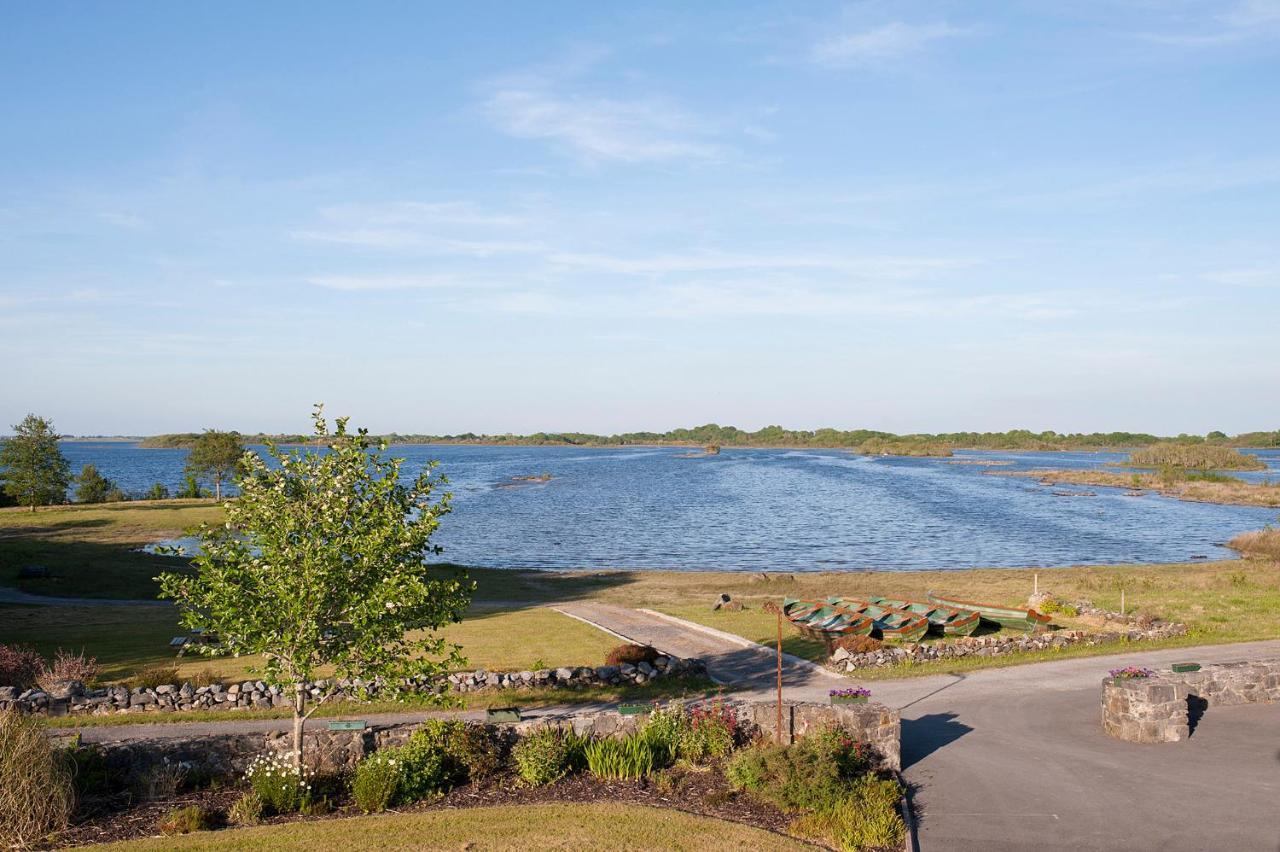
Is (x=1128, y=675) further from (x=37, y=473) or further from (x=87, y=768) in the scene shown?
(x=37, y=473)

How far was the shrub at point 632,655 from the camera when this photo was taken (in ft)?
85.6

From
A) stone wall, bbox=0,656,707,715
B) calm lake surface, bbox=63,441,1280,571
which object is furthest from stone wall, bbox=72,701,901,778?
calm lake surface, bbox=63,441,1280,571

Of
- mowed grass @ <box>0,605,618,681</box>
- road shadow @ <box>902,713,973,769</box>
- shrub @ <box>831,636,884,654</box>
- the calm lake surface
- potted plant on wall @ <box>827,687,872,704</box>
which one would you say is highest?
potted plant on wall @ <box>827,687,872,704</box>

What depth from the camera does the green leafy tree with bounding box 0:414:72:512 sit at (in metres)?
77.2

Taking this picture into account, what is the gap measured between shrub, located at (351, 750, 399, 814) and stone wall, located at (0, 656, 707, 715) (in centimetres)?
441

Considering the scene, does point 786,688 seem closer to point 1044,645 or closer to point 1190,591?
point 1044,645

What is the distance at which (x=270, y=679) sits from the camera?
15.8 m

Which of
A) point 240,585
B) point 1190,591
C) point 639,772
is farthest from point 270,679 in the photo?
point 1190,591

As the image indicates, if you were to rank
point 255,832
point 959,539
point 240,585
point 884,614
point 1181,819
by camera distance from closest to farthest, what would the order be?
point 255,832 < point 1181,819 < point 240,585 < point 884,614 < point 959,539

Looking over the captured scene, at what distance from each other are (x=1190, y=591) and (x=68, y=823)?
44.4 m

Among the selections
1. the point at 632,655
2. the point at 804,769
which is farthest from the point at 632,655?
the point at 804,769

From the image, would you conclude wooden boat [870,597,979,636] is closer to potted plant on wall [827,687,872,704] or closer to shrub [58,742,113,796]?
potted plant on wall [827,687,872,704]

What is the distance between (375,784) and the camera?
1538cm

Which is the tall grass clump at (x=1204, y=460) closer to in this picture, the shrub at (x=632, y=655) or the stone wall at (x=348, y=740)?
the shrub at (x=632, y=655)
